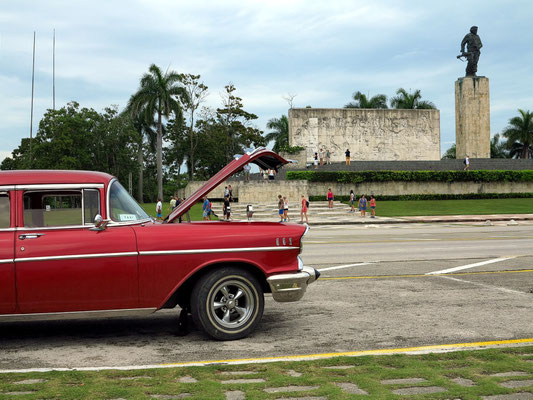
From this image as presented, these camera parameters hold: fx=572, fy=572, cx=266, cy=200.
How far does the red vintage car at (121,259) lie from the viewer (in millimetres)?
5387

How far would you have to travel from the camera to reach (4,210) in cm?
554

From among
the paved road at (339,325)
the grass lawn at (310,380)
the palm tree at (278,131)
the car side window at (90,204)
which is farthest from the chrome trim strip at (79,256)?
the palm tree at (278,131)

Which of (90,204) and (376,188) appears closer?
(90,204)

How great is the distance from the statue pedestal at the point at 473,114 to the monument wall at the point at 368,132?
5.04 m

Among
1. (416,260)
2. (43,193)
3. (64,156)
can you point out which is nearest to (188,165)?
(64,156)

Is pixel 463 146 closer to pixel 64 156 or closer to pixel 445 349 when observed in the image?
pixel 64 156

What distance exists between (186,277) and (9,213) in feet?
5.95

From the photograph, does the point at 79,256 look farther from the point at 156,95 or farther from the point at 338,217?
the point at 156,95

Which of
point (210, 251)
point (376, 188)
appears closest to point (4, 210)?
point (210, 251)

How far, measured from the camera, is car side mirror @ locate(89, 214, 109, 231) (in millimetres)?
5477

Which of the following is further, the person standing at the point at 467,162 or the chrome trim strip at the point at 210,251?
the person standing at the point at 467,162

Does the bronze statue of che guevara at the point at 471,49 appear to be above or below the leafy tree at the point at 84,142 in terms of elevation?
above

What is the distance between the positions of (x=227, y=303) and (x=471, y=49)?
4759 cm

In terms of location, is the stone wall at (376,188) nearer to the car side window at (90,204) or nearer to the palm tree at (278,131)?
the palm tree at (278,131)
